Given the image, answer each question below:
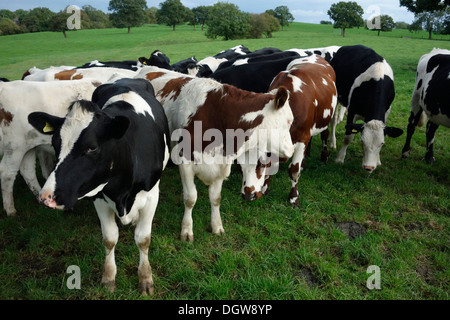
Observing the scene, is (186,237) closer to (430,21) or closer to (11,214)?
(11,214)

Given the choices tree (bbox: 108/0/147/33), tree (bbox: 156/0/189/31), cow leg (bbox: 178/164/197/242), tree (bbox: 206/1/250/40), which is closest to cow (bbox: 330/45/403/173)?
cow leg (bbox: 178/164/197/242)

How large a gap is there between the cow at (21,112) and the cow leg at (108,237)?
2.09 m

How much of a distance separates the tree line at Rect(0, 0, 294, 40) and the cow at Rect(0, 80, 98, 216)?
52.6 meters

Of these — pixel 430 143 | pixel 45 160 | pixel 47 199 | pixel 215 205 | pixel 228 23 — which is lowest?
pixel 215 205

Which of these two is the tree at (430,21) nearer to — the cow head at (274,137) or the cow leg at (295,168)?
the cow leg at (295,168)

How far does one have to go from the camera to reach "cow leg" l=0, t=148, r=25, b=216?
15.0ft

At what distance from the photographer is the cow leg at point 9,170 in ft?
15.0

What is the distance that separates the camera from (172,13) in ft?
244

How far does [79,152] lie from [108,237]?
4.35 ft

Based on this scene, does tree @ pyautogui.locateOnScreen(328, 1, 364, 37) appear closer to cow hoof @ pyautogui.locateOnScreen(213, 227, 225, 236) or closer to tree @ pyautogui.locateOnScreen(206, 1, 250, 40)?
tree @ pyautogui.locateOnScreen(206, 1, 250, 40)

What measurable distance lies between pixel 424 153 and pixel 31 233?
25.5 ft

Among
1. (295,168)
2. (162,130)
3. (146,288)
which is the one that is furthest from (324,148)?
(146,288)

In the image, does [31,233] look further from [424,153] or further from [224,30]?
[224,30]

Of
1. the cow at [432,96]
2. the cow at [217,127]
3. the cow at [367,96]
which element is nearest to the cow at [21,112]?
the cow at [217,127]
